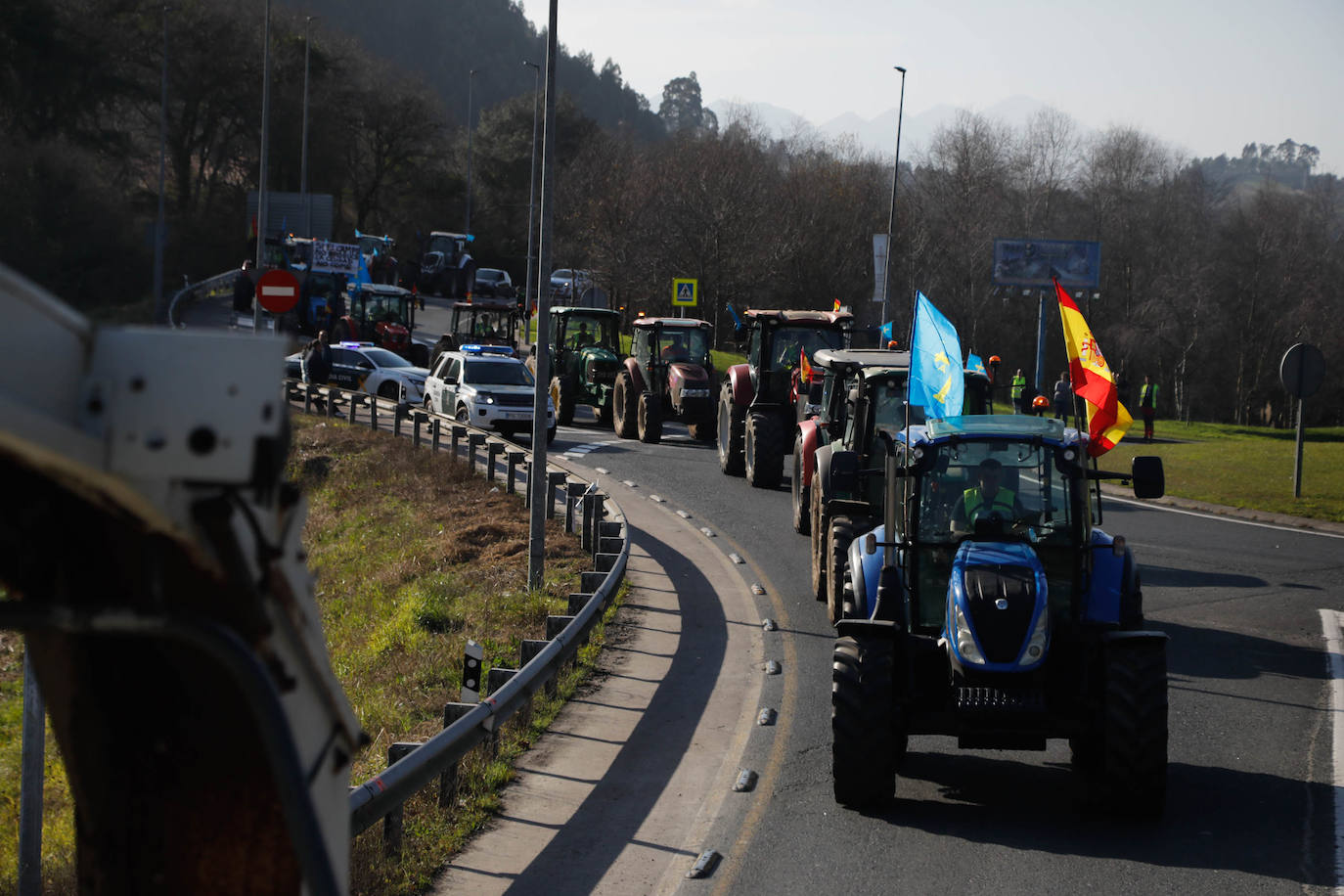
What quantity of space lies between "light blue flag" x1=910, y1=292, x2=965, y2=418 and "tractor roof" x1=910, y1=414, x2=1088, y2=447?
63cm

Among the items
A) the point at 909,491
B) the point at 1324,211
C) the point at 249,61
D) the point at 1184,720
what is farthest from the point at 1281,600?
the point at 1324,211

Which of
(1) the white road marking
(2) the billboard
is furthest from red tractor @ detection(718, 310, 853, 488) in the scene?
(2) the billboard

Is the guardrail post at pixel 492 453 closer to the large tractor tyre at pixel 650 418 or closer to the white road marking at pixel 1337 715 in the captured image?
the large tractor tyre at pixel 650 418

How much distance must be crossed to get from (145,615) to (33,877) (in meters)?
4.14

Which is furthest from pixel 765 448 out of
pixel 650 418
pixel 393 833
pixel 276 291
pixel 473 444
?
pixel 393 833

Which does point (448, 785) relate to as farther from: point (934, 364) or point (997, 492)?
point (934, 364)

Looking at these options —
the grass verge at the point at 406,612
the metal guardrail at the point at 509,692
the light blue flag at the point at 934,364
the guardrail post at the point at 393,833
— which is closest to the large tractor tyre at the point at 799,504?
the metal guardrail at the point at 509,692

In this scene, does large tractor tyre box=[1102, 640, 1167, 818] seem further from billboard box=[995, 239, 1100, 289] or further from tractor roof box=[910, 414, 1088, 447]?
billboard box=[995, 239, 1100, 289]

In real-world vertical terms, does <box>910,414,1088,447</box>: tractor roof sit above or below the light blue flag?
below

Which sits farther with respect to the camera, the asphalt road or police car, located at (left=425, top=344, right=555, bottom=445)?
police car, located at (left=425, top=344, right=555, bottom=445)

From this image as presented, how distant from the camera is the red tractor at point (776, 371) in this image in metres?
20.6

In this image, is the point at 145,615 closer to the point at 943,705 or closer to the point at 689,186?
the point at 943,705

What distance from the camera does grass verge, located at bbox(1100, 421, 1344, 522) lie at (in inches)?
878

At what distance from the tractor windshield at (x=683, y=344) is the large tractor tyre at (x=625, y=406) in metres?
0.92
